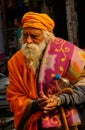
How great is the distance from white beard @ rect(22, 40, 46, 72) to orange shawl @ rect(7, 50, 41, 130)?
48 millimetres

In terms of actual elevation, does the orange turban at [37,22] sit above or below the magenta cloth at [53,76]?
above

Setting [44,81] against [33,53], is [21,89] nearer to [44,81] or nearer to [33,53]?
[44,81]

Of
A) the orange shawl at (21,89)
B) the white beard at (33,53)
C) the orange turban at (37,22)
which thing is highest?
the orange turban at (37,22)

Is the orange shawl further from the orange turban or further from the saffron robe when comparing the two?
the orange turban

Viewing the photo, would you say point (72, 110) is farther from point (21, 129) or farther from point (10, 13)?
point (10, 13)

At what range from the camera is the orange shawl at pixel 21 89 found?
4.30 meters

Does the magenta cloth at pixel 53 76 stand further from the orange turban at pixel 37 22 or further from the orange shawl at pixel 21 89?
the orange turban at pixel 37 22

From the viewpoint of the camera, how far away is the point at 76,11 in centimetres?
1133

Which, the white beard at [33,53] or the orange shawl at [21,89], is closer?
the orange shawl at [21,89]

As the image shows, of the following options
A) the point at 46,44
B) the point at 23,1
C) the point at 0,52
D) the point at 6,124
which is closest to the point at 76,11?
the point at 23,1

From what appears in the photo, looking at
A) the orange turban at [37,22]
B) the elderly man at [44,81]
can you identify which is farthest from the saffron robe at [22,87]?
the orange turban at [37,22]

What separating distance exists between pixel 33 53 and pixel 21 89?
1.19 ft

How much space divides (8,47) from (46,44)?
26.6ft

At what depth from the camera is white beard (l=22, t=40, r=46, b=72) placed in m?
4.41
